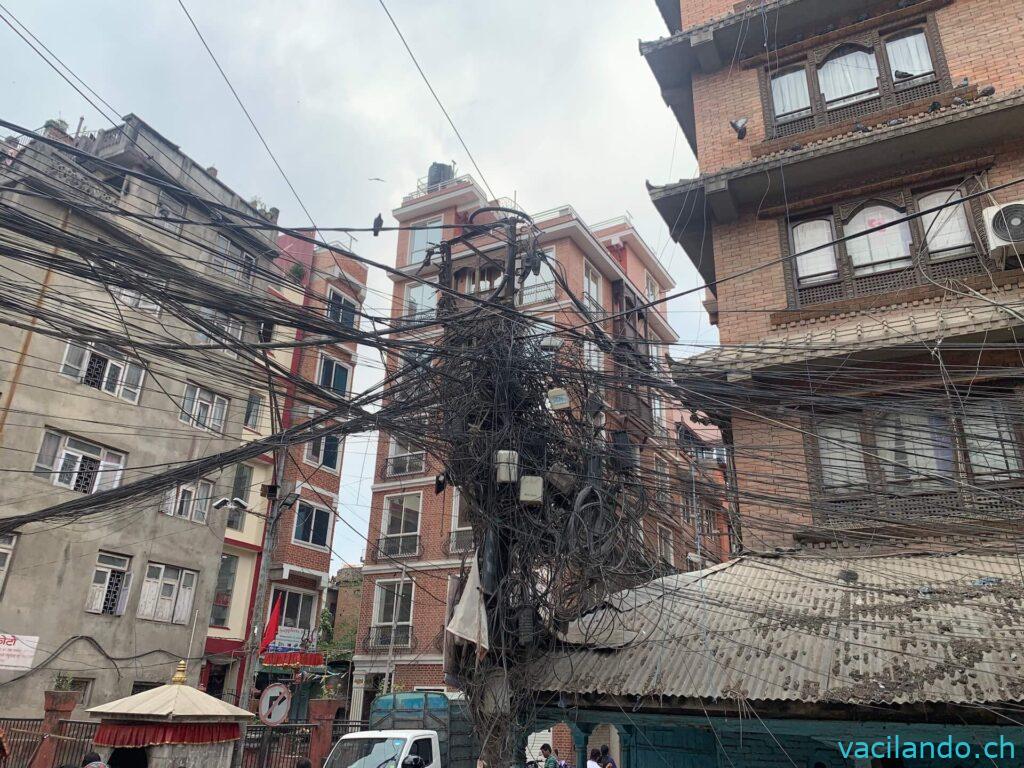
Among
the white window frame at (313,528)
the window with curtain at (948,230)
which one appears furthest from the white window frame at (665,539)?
the white window frame at (313,528)

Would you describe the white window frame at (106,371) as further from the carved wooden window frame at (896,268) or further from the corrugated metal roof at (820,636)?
the carved wooden window frame at (896,268)

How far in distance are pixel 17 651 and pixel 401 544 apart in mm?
12560

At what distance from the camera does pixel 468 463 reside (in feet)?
26.6

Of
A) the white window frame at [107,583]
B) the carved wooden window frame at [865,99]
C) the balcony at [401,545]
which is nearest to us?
the carved wooden window frame at [865,99]

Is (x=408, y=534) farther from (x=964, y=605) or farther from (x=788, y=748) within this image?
(x=964, y=605)

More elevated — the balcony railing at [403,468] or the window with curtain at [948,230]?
the balcony railing at [403,468]

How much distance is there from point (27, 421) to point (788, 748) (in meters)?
18.2

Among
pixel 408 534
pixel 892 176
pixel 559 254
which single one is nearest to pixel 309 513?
pixel 408 534

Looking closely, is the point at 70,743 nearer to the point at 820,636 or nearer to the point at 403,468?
the point at 820,636

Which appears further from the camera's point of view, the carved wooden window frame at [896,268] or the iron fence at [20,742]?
the iron fence at [20,742]

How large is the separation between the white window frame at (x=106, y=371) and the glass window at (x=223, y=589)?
6.32 meters

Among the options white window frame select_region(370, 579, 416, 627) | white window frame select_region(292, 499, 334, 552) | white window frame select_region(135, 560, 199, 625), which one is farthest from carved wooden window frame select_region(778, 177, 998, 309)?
white window frame select_region(292, 499, 334, 552)

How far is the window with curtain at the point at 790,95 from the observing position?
12352 millimetres

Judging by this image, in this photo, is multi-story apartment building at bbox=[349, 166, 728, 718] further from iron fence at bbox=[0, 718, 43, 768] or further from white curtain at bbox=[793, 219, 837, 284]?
iron fence at bbox=[0, 718, 43, 768]
